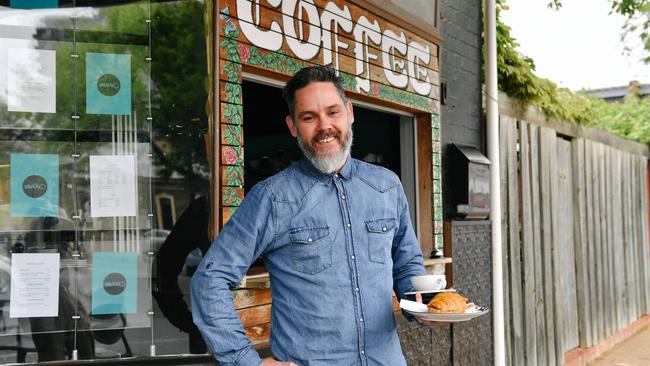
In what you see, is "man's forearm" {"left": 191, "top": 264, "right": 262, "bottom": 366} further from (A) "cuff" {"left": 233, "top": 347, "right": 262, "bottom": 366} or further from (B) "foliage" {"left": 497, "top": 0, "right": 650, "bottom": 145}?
(B) "foliage" {"left": 497, "top": 0, "right": 650, "bottom": 145}

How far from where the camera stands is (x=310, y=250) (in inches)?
86.8

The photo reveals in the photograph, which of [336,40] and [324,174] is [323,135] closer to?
[324,174]

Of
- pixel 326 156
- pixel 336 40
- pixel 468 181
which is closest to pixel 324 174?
pixel 326 156

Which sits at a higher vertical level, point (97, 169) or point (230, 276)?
point (97, 169)

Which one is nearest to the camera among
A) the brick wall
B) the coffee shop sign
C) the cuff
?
the cuff

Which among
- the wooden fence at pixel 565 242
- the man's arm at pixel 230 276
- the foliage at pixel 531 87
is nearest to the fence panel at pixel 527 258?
the wooden fence at pixel 565 242

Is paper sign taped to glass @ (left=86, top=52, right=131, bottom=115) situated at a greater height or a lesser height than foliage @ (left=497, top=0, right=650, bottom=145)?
lesser

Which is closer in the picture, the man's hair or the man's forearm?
the man's forearm

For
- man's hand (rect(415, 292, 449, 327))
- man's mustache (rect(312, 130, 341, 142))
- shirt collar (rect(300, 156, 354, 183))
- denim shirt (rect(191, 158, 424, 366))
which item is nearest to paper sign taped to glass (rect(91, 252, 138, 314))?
denim shirt (rect(191, 158, 424, 366))

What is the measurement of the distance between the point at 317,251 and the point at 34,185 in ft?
4.64

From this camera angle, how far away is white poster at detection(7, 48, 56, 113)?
2879 mm

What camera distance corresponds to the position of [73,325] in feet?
9.64

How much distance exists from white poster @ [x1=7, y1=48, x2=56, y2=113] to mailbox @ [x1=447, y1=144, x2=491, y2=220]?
10.9 feet

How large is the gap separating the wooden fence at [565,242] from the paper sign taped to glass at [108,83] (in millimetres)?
3918
